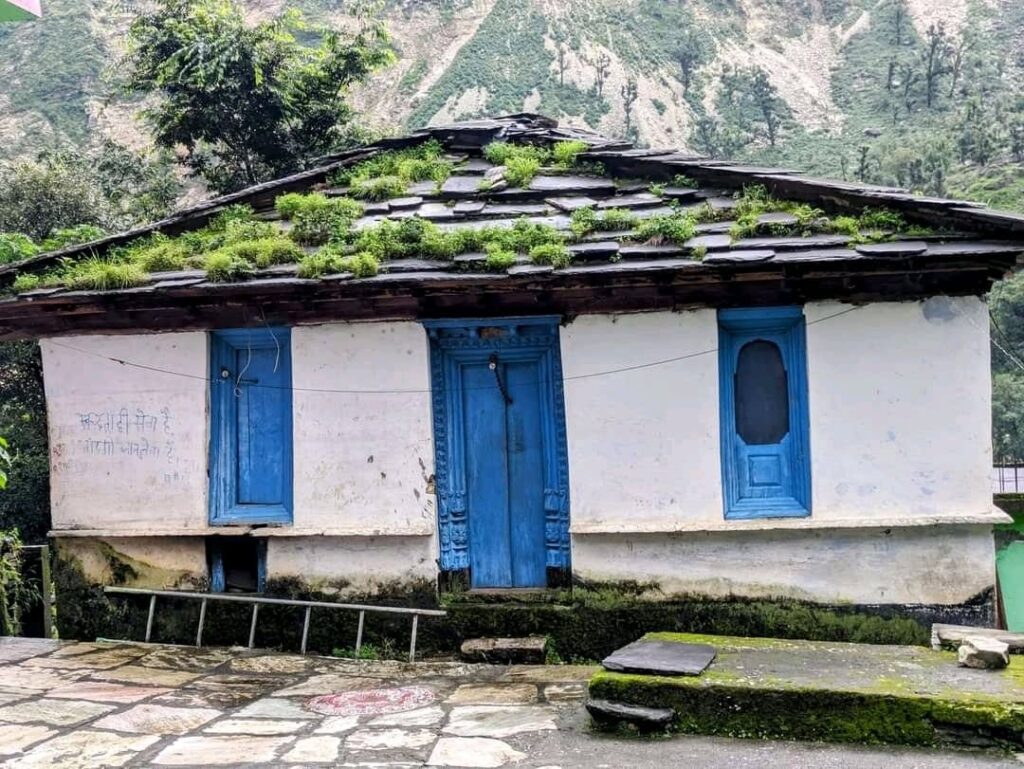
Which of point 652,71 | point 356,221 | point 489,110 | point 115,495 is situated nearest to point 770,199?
point 356,221

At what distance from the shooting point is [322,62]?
689 inches

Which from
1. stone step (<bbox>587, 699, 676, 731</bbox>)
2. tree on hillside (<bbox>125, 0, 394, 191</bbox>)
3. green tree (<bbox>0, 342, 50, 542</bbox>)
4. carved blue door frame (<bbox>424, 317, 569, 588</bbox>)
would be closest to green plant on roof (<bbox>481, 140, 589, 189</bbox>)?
carved blue door frame (<bbox>424, 317, 569, 588</bbox>)

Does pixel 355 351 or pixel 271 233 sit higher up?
pixel 271 233

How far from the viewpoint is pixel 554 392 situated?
7.38 metres

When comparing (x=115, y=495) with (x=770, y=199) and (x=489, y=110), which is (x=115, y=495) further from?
(x=489, y=110)

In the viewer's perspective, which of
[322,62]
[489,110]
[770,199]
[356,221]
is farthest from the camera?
[489,110]

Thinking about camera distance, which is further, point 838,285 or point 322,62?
point 322,62

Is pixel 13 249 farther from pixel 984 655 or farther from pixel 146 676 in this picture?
pixel 984 655

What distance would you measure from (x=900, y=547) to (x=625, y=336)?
2.61 metres

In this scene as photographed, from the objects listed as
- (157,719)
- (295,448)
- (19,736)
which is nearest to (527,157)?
(295,448)

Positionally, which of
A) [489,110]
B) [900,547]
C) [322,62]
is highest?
[489,110]

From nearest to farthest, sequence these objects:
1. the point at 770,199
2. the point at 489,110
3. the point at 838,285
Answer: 1. the point at 838,285
2. the point at 770,199
3. the point at 489,110

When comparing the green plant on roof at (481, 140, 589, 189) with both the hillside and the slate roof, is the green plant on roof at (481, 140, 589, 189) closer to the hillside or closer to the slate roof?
the slate roof

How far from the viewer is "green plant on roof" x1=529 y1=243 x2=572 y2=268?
266 inches
